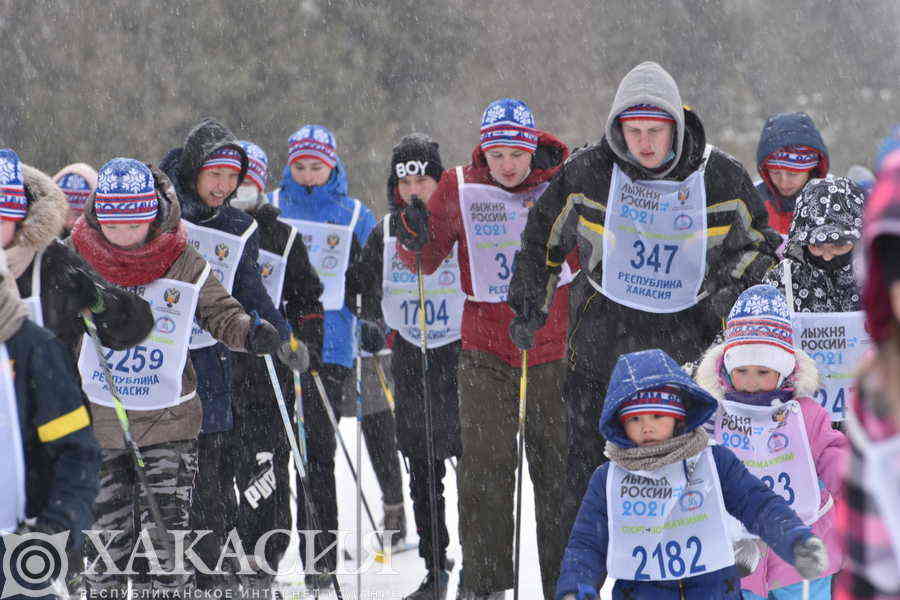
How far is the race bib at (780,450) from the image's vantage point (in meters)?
4.45

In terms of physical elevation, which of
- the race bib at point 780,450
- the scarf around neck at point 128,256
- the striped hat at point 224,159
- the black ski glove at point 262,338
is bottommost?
the race bib at point 780,450

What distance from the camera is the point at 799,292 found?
525 centimetres

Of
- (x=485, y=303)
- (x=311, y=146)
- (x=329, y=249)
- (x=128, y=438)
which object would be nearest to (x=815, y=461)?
(x=485, y=303)

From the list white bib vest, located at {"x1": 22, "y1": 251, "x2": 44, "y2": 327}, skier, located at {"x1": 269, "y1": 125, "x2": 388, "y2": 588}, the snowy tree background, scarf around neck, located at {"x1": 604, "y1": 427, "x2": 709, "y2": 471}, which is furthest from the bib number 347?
the snowy tree background

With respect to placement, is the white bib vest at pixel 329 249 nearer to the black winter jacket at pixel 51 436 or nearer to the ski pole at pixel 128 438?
the ski pole at pixel 128 438

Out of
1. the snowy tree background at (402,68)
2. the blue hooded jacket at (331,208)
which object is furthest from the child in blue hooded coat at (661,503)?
the snowy tree background at (402,68)

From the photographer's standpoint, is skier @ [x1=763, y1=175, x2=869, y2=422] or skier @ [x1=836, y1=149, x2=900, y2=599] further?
skier @ [x1=763, y1=175, x2=869, y2=422]

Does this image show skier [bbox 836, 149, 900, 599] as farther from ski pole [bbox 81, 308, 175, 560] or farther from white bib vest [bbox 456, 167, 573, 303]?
white bib vest [bbox 456, 167, 573, 303]

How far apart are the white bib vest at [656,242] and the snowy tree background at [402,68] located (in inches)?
577

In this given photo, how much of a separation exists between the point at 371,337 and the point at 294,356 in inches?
62.0

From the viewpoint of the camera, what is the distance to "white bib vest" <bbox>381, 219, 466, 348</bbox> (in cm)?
670

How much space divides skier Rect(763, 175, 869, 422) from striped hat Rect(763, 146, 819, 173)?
3.19 feet

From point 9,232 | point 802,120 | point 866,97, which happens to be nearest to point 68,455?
point 9,232

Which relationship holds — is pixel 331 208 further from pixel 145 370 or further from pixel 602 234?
pixel 602 234
